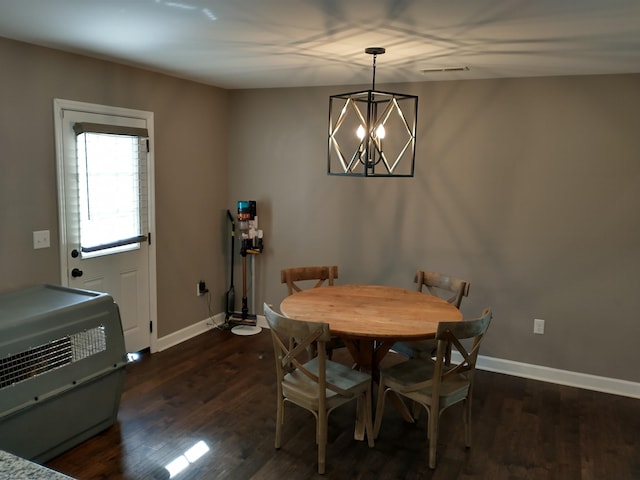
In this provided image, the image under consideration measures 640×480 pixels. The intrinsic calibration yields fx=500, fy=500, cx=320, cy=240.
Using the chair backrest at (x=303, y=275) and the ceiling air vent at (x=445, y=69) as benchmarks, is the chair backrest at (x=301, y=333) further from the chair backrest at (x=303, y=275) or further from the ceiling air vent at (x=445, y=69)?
the ceiling air vent at (x=445, y=69)

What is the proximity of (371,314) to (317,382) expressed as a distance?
60 cm

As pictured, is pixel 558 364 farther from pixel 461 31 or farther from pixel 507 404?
pixel 461 31

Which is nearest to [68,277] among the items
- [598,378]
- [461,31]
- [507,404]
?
[461,31]

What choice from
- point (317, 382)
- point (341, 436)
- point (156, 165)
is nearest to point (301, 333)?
point (317, 382)

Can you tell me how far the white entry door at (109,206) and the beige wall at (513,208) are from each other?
145cm

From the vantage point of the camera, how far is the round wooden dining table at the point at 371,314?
283 cm

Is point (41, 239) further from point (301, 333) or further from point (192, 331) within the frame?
point (301, 333)

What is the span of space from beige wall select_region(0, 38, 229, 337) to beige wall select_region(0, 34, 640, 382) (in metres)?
0.01

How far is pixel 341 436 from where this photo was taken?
3.09m

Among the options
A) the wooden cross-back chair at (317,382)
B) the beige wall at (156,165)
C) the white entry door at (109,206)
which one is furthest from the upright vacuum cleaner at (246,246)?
the wooden cross-back chair at (317,382)

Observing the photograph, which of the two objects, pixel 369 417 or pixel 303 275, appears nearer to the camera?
pixel 369 417

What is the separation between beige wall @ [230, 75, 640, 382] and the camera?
3.75m

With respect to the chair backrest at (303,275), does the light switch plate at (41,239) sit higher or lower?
higher

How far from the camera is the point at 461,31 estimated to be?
8.48 ft
